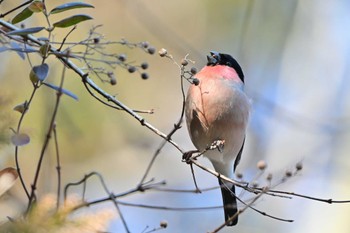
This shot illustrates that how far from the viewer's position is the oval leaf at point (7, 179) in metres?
0.91

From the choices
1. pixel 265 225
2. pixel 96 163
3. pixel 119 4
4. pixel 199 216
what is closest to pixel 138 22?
pixel 119 4

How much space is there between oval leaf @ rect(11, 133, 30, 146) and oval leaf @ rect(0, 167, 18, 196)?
2.1 inches

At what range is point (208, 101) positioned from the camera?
214 cm

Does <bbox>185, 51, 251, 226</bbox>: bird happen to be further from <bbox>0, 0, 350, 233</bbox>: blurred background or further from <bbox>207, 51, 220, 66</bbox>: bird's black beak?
<bbox>0, 0, 350, 233</bbox>: blurred background

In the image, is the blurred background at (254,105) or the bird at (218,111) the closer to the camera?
the bird at (218,111)

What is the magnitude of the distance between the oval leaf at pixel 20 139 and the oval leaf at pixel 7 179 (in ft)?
0.18

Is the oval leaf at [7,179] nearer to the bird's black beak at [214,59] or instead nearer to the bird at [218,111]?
the bird at [218,111]

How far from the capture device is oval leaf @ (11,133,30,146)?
3.25ft

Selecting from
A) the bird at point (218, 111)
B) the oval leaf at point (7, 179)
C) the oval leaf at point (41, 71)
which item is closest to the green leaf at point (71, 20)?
the oval leaf at point (41, 71)

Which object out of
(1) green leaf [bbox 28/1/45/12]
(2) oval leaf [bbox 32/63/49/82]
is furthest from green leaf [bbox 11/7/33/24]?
(2) oval leaf [bbox 32/63/49/82]

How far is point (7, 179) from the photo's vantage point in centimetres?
92

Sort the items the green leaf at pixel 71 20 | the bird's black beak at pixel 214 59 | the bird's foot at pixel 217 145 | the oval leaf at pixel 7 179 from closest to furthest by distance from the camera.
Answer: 1. the oval leaf at pixel 7 179
2. the green leaf at pixel 71 20
3. the bird's foot at pixel 217 145
4. the bird's black beak at pixel 214 59

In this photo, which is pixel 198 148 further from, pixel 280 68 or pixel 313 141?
pixel 280 68

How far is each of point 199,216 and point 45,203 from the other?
3.86 m
